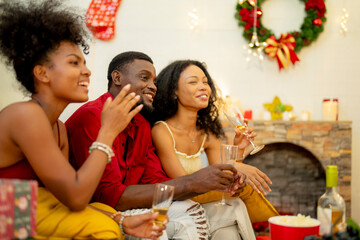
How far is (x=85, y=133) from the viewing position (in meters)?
1.80

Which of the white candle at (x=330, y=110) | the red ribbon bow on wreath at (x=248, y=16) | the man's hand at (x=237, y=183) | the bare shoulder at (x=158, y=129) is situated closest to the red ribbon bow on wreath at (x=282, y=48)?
the red ribbon bow on wreath at (x=248, y=16)

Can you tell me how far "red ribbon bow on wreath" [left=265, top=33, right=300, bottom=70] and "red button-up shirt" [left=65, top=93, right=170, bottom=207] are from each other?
8.07 feet

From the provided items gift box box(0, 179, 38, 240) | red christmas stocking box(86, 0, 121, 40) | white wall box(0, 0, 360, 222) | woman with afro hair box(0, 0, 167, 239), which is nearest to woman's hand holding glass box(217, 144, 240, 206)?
woman with afro hair box(0, 0, 167, 239)

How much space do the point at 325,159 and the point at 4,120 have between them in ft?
11.4

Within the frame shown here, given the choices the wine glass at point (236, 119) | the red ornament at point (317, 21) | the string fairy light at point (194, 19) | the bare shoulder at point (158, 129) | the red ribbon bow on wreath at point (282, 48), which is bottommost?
the bare shoulder at point (158, 129)

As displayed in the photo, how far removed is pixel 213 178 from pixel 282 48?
2.89m

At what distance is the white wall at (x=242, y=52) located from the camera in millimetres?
4359

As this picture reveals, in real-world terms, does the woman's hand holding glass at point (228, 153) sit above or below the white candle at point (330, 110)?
below

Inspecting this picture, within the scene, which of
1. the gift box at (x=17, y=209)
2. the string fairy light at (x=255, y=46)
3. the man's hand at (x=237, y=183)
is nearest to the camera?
the gift box at (x=17, y=209)

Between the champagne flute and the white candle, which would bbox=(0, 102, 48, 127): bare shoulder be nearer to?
the champagne flute

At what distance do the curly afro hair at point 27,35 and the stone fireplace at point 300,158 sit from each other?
2.72 meters

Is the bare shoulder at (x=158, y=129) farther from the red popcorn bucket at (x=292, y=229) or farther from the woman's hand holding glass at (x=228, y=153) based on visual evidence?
the red popcorn bucket at (x=292, y=229)

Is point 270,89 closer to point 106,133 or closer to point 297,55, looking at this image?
point 297,55

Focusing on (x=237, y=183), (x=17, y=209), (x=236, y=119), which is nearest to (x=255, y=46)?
(x=236, y=119)
